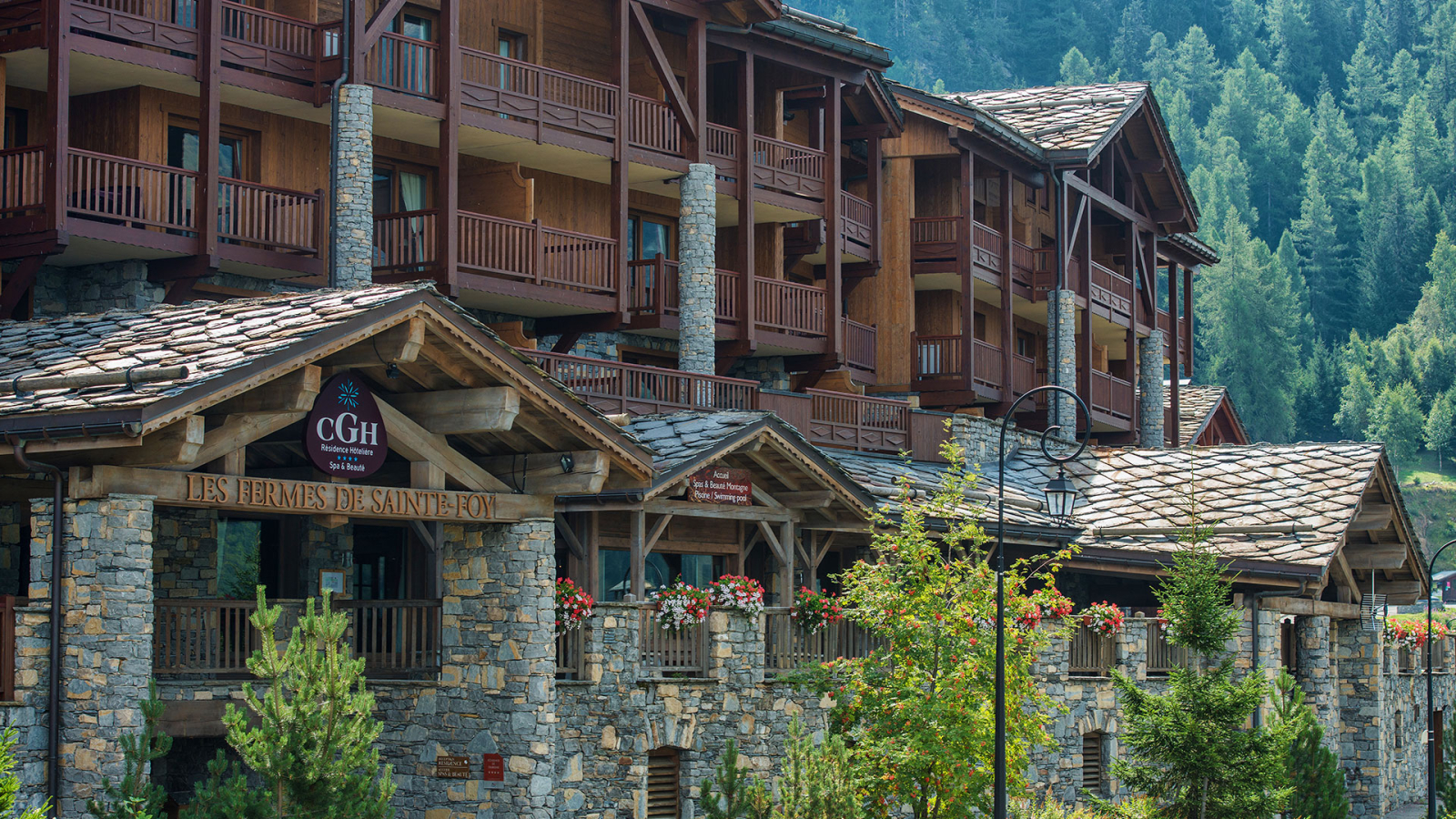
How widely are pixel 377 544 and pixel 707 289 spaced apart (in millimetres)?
Answer: 8058

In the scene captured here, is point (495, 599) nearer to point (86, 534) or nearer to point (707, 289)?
point (86, 534)

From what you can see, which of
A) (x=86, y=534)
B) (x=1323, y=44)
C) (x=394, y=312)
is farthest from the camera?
(x=1323, y=44)

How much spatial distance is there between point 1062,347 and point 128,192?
23.7m

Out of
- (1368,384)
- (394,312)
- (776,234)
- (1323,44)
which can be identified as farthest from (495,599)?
(1323,44)

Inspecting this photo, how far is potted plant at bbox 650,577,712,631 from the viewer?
21.0 meters

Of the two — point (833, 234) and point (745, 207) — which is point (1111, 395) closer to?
point (833, 234)

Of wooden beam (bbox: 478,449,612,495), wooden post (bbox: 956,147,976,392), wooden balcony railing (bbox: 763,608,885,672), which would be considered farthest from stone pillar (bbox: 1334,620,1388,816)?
wooden beam (bbox: 478,449,612,495)

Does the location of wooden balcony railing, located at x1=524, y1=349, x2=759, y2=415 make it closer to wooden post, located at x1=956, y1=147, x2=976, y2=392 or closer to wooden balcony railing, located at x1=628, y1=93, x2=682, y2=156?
wooden balcony railing, located at x1=628, y1=93, x2=682, y2=156

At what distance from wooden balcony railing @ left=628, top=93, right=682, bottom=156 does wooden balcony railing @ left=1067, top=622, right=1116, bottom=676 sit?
10507 millimetres

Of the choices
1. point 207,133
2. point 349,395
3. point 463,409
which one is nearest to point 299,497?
point 349,395

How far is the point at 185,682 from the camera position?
18.0 meters

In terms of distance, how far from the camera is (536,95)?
91.2ft

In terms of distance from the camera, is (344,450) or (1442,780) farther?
(1442,780)

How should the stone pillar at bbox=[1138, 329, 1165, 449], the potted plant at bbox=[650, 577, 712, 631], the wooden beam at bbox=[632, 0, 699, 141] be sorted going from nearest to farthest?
the potted plant at bbox=[650, 577, 712, 631] < the wooden beam at bbox=[632, 0, 699, 141] < the stone pillar at bbox=[1138, 329, 1165, 449]
